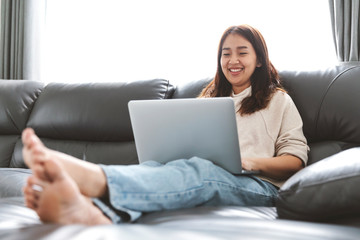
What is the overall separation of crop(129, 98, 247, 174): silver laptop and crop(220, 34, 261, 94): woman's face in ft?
2.02

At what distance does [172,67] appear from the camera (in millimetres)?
2711

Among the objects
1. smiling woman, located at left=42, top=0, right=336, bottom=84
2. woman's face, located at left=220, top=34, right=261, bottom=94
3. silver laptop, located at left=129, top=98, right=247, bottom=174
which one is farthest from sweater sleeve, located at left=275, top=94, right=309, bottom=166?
smiling woman, located at left=42, top=0, right=336, bottom=84

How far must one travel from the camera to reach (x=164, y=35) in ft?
8.95

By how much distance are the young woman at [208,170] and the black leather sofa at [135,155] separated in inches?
2.0

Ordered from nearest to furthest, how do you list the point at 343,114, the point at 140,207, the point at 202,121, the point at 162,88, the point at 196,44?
the point at 140,207 < the point at 202,121 < the point at 343,114 < the point at 162,88 < the point at 196,44

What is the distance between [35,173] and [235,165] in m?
0.60

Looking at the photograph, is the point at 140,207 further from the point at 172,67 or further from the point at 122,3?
the point at 122,3

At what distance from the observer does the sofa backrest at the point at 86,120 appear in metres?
2.09

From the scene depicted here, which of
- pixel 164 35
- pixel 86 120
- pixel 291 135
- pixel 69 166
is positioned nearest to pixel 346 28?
pixel 291 135

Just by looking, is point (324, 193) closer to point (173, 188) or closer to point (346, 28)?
point (173, 188)

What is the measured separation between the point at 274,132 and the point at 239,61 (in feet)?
1.19

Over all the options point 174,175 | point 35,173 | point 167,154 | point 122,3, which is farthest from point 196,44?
point 35,173

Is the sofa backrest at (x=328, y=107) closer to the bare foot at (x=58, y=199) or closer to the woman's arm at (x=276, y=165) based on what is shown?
the woman's arm at (x=276, y=165)

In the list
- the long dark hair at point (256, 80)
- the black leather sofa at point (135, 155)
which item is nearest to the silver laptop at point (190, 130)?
the black leather sofa at point (135, 155)
